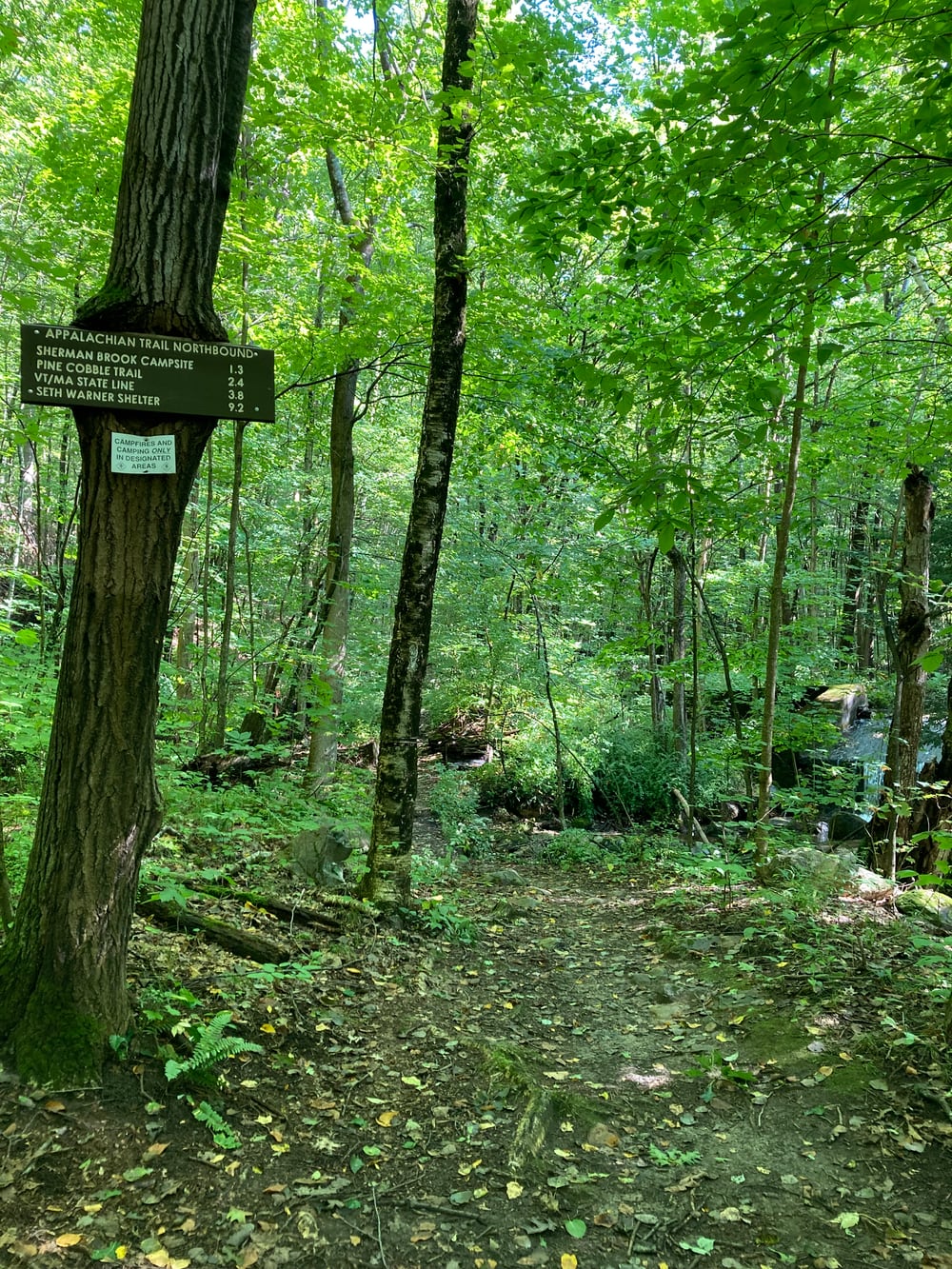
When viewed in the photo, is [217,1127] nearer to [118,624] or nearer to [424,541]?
[118,624]

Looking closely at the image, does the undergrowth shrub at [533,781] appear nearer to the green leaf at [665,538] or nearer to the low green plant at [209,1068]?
the green leaf at [665,538]

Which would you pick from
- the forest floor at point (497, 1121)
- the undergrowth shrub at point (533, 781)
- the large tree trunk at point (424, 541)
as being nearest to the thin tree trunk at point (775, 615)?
the forest floor at point (497, 1121)

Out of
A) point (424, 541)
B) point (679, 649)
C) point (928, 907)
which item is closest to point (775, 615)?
point (928, 907)

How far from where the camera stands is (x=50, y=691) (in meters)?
5.45

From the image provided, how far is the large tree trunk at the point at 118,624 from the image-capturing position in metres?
2.73

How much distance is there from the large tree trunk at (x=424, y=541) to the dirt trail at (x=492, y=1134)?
27.5 inches

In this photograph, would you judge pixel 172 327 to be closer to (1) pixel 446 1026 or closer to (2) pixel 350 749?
(1) pixel 446 1026

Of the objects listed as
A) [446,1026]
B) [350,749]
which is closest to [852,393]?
[446,1026]

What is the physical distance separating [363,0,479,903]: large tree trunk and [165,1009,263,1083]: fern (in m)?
2.23

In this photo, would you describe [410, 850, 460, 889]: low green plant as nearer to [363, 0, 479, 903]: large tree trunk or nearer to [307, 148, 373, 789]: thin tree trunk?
[363, 0, 479, 903]: large tree trunk

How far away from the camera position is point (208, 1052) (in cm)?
277

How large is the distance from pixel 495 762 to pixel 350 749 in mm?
3007

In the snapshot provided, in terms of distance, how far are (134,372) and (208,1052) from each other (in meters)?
2.65

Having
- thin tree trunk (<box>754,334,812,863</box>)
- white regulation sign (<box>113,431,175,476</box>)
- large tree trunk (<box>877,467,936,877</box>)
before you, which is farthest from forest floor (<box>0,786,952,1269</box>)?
large tree trunk (<box>877,467,936,877</box>)
